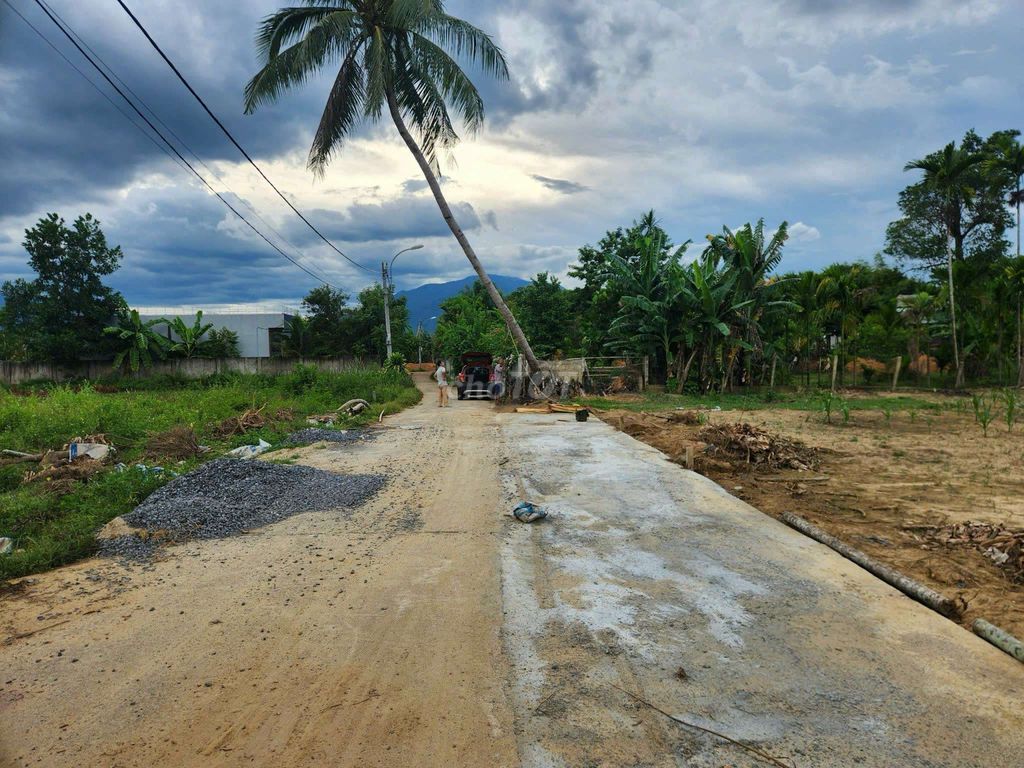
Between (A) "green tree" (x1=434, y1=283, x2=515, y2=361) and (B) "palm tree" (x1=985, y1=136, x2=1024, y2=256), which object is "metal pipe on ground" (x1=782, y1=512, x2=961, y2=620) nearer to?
(A) "green tree" (x1=434, y1=283, x2=515, y2=361)

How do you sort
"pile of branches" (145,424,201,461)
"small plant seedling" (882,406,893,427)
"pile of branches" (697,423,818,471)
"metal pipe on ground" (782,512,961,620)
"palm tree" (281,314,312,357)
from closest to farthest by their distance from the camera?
"metal pipe on ground" (782,512,961,620) → "pile of branches" (697,423,818,471) → "pile of branches" (145,424,201,461) → "small plant seedling" (882,406,893,427) → "palm tree" (281,314,312,357)

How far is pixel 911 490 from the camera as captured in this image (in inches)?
295

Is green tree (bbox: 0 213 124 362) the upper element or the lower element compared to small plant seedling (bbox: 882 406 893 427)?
upper

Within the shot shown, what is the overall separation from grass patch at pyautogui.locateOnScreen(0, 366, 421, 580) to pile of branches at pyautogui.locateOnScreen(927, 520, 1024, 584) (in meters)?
7.83

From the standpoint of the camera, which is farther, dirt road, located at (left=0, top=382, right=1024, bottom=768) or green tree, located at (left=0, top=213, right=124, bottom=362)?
green tree, located at (left=0, top=213, right=124, bottom=362)

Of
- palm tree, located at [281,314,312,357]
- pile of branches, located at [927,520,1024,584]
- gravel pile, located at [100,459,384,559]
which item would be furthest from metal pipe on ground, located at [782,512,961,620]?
palm tree, located at [281,314,312,357]

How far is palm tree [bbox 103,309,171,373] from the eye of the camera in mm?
28953

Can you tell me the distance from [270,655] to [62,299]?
110 feet

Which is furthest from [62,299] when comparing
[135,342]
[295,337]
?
[295,337]

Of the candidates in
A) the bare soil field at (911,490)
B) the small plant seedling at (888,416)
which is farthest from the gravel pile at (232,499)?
the small plant seedling at (888,416)

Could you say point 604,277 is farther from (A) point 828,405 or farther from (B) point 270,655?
(B) point 270,655

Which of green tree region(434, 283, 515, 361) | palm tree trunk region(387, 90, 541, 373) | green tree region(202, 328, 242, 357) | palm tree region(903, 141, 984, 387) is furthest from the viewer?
green tree region(202, 328, 242, 357)

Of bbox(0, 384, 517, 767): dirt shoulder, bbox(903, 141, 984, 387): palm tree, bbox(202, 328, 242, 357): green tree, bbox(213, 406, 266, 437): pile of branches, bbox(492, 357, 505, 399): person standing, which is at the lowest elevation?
bbox(0, 384, 517, 767): dirt shoulder

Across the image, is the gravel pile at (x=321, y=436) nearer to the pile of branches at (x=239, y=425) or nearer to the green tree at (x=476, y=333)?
the pile of branches at (x=239, y=425)
